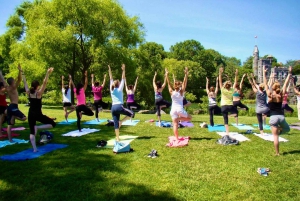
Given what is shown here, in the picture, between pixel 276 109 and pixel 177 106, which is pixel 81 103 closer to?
pixel 177 106

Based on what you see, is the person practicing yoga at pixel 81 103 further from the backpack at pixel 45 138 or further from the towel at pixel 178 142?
the towel at pixel 178 142

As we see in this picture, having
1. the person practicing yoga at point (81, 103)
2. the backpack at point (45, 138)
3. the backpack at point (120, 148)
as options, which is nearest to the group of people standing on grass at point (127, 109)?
the person practicing yoga at point (81, 103)

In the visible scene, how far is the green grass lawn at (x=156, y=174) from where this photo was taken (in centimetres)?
436

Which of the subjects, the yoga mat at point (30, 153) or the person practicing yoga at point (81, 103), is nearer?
the yoga mat at point (30, 153)

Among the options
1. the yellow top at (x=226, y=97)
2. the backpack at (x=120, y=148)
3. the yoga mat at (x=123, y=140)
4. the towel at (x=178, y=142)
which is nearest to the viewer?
the backpack at (x=120, y=148)

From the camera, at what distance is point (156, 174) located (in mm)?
5246

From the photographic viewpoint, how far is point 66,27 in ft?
76.3

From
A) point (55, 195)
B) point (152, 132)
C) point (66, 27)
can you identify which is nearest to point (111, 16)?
point (66, 27)

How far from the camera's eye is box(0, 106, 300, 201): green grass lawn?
14.3 ft

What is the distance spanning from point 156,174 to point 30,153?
12.5ft

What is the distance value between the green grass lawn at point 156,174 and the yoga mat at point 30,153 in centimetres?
25

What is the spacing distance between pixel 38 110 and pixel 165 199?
4592 millimetres


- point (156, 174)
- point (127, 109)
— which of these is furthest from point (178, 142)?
point (156, 174)

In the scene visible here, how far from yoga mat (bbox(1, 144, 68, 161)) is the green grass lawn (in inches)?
10.0
